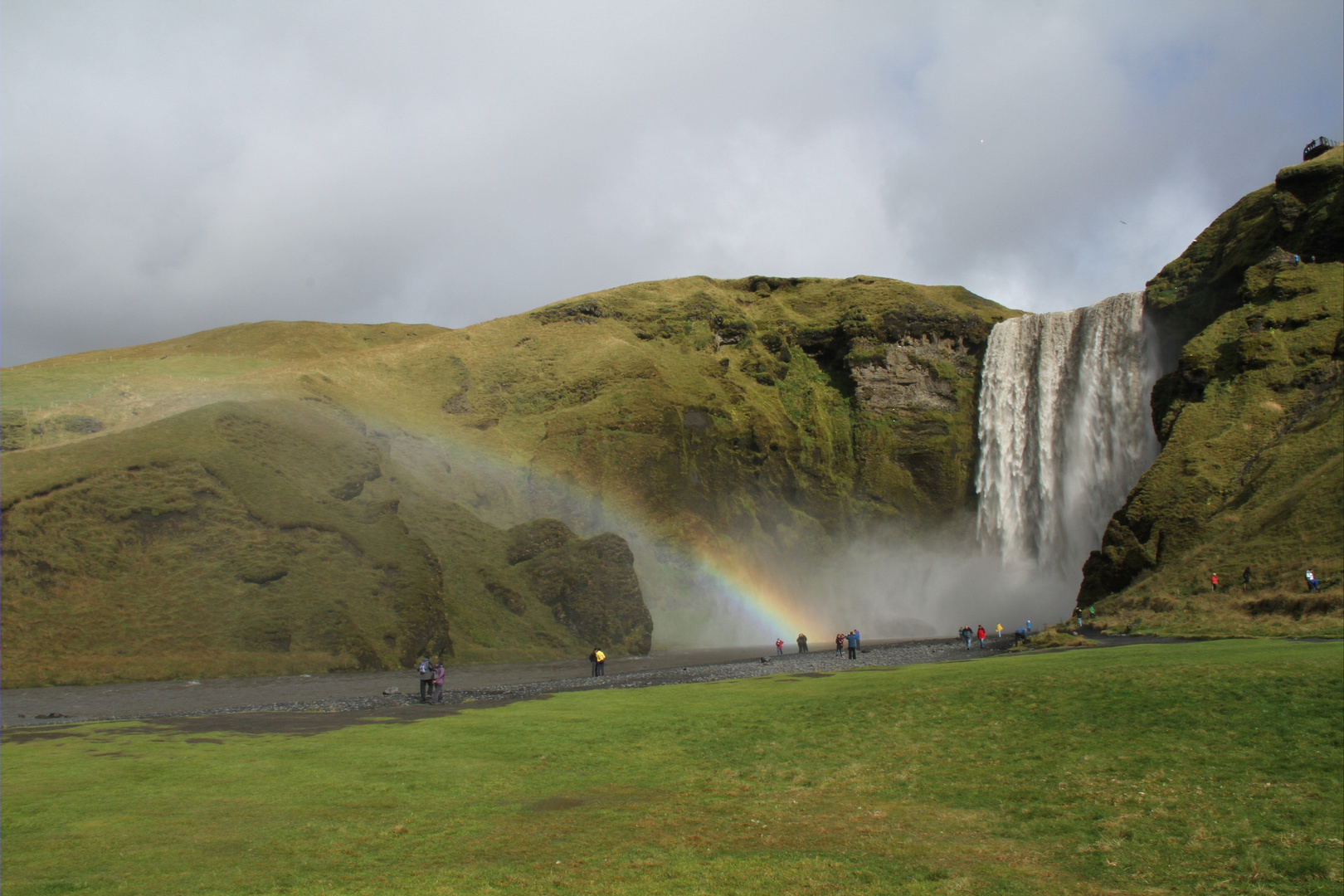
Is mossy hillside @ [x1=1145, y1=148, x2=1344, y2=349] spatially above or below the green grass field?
above

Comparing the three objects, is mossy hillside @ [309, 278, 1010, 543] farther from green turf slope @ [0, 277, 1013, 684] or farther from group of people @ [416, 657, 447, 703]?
group of people @ [416, 657, 447, 703]

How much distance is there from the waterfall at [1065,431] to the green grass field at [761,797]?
5709 centimetres

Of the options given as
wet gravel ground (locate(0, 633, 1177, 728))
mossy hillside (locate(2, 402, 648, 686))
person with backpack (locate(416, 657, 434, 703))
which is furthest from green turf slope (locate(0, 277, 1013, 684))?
person with backpack (locate(416, 657, 434, 703))

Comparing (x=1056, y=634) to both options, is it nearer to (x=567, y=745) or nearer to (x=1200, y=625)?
(x=1200, y=625)

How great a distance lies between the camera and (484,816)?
14.7m

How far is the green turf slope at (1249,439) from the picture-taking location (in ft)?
135

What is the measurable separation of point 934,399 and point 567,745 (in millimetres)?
110655

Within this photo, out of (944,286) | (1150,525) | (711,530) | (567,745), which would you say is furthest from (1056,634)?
(944,286)

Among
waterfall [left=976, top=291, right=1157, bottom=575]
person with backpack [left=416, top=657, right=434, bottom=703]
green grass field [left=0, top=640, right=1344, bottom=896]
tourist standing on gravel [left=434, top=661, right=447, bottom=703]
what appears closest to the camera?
green grass field [left=0, top=640, right=1344, bottom=896]

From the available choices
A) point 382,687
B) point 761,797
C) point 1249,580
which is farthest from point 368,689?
point 1249,580

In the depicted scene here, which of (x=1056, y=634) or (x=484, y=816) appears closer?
(x=484, y=816)

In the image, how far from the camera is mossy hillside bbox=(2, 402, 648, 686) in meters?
50.1

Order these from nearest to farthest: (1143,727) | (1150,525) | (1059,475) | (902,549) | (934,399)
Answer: (1143,727) < (1150,525) < (1059,475) < (902,549) < (934,399)

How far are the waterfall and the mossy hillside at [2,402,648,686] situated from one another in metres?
41.7
